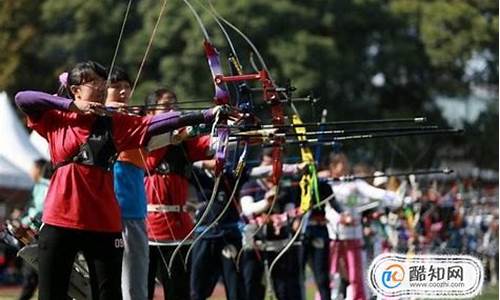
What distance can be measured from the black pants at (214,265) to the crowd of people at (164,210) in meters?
0.01

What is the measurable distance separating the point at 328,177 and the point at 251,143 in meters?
3.53

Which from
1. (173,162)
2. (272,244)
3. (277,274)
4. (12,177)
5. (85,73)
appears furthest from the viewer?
(12,177)

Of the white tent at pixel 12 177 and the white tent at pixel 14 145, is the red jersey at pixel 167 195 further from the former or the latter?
the white tent at pixel 14 145

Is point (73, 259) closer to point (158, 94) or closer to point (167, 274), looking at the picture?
point (167, 274)

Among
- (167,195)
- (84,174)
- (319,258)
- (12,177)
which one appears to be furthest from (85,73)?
(12,177)

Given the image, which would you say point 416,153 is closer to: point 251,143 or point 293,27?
point 293,27

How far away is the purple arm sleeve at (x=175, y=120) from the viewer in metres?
5.89

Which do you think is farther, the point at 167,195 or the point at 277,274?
the point at 277,274

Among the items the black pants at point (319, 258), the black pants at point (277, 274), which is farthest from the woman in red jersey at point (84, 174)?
the black pants at point (319, 258)

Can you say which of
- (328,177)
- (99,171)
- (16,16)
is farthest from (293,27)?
(99,171)

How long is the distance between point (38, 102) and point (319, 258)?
5.16m

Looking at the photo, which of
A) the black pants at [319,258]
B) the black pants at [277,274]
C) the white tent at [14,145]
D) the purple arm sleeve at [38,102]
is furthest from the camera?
the white tent at [14,145]

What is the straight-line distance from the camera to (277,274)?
9.95 m

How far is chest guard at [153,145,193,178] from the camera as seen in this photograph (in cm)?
755
